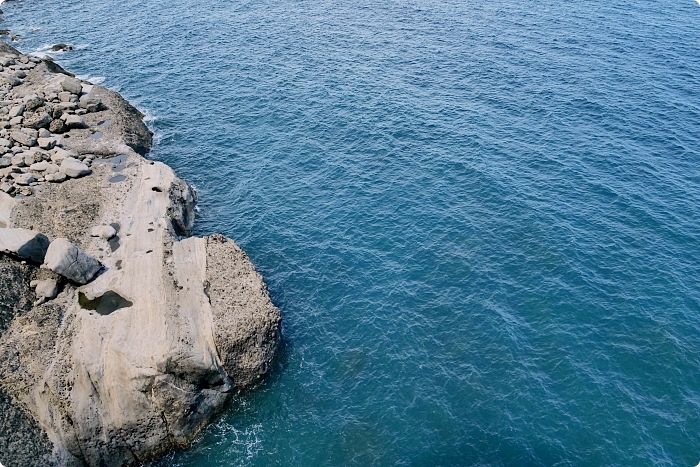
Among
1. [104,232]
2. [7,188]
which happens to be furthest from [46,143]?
[104,232]

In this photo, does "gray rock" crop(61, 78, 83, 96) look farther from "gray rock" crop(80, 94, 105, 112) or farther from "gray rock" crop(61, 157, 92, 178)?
"gray rock" crop(61, 157, 92, 178)

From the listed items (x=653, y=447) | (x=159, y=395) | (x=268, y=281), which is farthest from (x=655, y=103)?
(x=159, y=395)

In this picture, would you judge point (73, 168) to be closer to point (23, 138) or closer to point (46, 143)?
point (46, 143)

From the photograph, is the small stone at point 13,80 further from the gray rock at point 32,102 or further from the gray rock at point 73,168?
the gray rock at point 73,168

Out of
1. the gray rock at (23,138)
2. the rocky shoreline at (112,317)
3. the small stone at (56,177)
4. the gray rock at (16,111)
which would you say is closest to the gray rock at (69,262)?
the rocky shoreline at (112,317)

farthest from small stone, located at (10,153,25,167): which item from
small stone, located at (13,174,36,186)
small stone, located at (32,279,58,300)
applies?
small stone, located at (32,279,58,300)

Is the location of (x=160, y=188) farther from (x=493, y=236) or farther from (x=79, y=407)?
(x=493, y=236)

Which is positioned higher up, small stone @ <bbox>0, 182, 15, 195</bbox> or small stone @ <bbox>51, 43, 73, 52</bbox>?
small stone @ <bbox>0, 182, 15, 195</bbox>
